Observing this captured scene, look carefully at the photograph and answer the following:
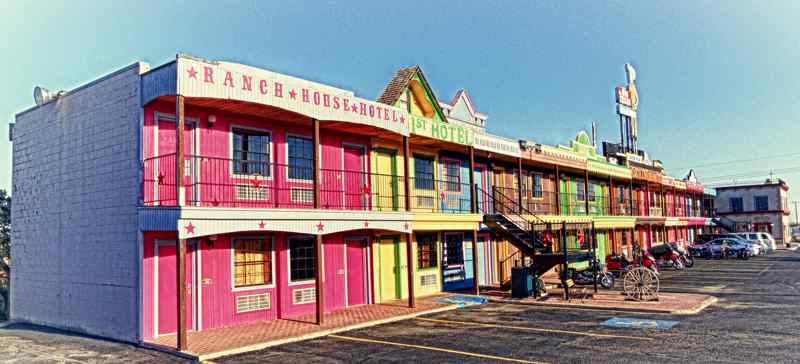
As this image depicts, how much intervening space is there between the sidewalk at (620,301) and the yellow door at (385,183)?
4781 mm

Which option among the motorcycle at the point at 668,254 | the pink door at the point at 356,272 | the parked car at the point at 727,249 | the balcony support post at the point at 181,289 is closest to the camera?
the balcony support post at the point at 181,289

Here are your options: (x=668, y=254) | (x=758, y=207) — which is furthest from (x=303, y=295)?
(x=758, y=207)

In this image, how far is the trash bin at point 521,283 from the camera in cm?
1975

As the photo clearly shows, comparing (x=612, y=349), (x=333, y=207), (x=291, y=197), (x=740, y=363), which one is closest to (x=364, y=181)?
(x=333, y=207)

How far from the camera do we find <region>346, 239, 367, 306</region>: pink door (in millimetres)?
18734

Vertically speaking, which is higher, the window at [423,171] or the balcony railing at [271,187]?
the window at [423,171]

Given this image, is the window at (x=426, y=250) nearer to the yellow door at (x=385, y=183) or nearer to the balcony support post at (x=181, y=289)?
→ the yellow door at (x=385, y=183)

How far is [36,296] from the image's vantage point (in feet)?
56.2

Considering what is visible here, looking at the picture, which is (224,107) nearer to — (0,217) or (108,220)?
(108,220)

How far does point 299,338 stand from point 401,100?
10.0 metres

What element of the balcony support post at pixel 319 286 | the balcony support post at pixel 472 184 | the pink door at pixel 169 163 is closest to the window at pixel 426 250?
the balcony support post at pixel 472 184

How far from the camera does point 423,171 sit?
71.8 feet

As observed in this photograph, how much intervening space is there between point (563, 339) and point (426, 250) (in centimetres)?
915

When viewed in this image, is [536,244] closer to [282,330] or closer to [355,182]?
[355,182]
